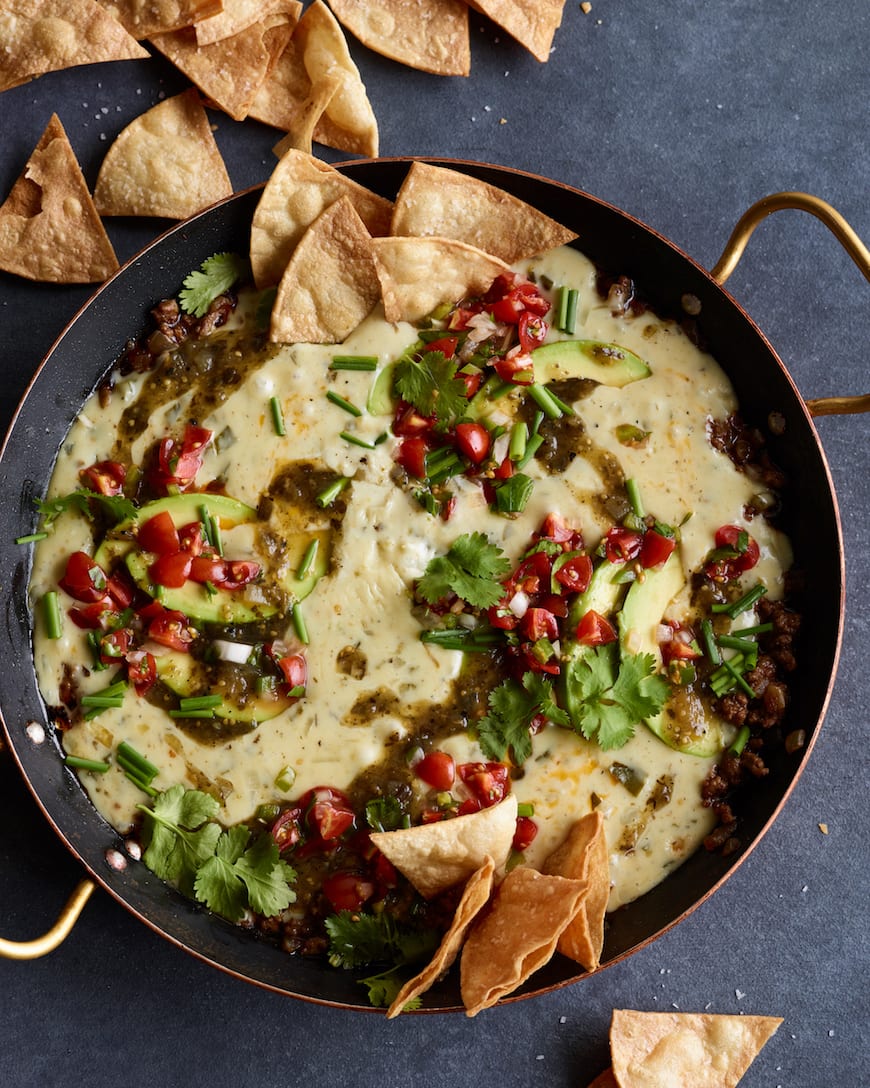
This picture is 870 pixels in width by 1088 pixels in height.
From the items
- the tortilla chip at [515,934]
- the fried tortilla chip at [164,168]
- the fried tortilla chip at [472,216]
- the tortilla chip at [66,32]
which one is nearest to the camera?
the tortilla chip at [515,934]

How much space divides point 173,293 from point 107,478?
2.23 ft

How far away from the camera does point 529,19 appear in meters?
3.71

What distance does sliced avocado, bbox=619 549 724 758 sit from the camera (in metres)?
3.36

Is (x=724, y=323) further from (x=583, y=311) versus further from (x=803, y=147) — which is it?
(x=803, y=147)

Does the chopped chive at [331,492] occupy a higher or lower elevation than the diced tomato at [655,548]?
lower

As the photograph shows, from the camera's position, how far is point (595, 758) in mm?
3377

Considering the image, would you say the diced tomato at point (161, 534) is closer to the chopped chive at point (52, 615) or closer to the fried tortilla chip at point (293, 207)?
the chopped chive at point (52, 615)

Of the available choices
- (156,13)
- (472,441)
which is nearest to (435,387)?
(472,441)

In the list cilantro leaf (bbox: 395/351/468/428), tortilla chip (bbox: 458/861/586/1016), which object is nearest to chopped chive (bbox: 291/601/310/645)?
cilantro leaf (bbox: 395/351/468/428)

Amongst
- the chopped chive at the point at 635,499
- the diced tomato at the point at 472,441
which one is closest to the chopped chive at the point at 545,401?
the diced tomato at the point at 472,441

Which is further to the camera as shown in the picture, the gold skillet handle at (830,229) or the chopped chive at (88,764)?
the chopped chive at (88,764)

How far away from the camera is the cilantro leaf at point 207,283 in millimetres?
3523

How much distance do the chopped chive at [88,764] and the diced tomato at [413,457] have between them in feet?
4.43

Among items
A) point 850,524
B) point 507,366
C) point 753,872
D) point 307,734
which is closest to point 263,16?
point 507,366
